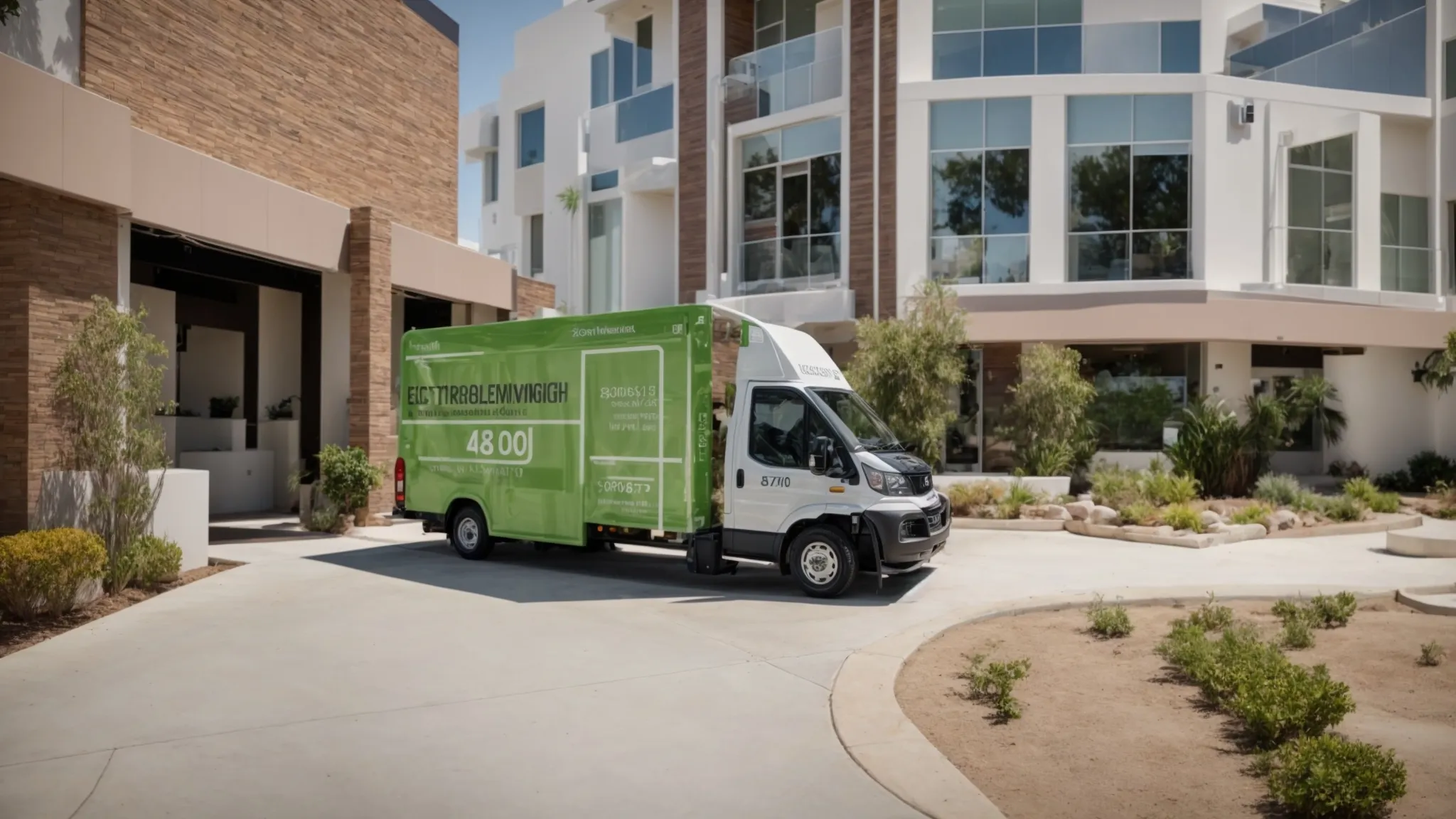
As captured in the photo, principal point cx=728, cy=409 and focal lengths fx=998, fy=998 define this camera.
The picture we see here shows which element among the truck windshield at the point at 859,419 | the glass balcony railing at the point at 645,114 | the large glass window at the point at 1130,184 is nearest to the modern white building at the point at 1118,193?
the large glass window at the point at 1130,184

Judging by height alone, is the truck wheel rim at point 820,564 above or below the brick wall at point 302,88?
below

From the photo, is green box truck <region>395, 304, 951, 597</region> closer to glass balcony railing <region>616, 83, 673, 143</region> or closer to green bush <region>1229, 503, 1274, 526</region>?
green bush <region>1229, 503, 1274, 526</region>

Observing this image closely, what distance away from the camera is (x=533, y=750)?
5.82 metres

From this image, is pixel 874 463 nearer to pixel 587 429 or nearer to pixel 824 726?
pixel 587 429

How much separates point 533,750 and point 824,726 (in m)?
1.84

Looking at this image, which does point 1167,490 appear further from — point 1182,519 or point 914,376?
point 914,376

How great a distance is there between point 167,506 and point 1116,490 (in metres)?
15.0

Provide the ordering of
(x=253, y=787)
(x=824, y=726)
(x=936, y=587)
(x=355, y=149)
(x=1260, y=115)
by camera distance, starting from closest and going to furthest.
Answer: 1. (x=253, y=787)
2. (x=824, y=726)
3. (x=936, y=587)
4. (x=355, y=149)
5. (x=1260, y=115)

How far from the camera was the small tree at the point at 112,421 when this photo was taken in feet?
34.8

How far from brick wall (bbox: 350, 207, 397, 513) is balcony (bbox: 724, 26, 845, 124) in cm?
1160

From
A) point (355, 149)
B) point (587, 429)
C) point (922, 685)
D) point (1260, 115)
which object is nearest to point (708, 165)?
point (355, 149)

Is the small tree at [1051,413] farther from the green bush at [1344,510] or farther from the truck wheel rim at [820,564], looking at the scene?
the truck wheel rim at [820,564]

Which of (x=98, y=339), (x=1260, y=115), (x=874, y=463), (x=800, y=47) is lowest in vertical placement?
(x=874, y=463)

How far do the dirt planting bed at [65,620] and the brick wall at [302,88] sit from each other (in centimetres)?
678
